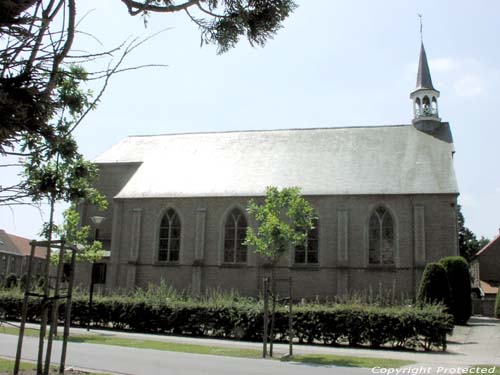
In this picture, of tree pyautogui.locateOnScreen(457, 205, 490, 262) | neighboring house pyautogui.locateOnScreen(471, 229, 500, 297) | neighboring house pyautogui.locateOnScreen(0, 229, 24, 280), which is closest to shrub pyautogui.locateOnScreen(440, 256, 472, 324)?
neighboring house pyautogui.locateOnScreen(471, 229, 500, 297)

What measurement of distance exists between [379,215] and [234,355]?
17724 millimetres

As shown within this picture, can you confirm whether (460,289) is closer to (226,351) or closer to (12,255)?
(226,351)

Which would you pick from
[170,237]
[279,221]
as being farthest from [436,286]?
[170,237]

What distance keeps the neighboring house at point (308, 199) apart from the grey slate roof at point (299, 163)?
0.08m

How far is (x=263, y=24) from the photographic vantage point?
582cm

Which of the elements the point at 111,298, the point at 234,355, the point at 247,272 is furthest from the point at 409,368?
the point at 247,272

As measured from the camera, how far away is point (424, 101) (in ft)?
117

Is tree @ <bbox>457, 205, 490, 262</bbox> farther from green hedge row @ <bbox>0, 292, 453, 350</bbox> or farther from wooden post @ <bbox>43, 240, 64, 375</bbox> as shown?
wooden post @ <bbox>43, 240, 64, 375</bbox>

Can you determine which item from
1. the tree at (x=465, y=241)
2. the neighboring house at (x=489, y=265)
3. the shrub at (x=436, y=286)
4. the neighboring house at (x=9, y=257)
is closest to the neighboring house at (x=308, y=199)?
the shrub at (x=436, y=286)

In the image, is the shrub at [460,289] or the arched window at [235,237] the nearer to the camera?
the shrub at [460,289]

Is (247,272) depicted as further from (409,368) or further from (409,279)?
(409,368)

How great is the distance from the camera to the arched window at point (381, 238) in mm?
29344

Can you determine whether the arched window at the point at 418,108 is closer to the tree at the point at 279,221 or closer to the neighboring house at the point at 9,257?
the tree at the point at 279,221

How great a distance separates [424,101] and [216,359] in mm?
27892
